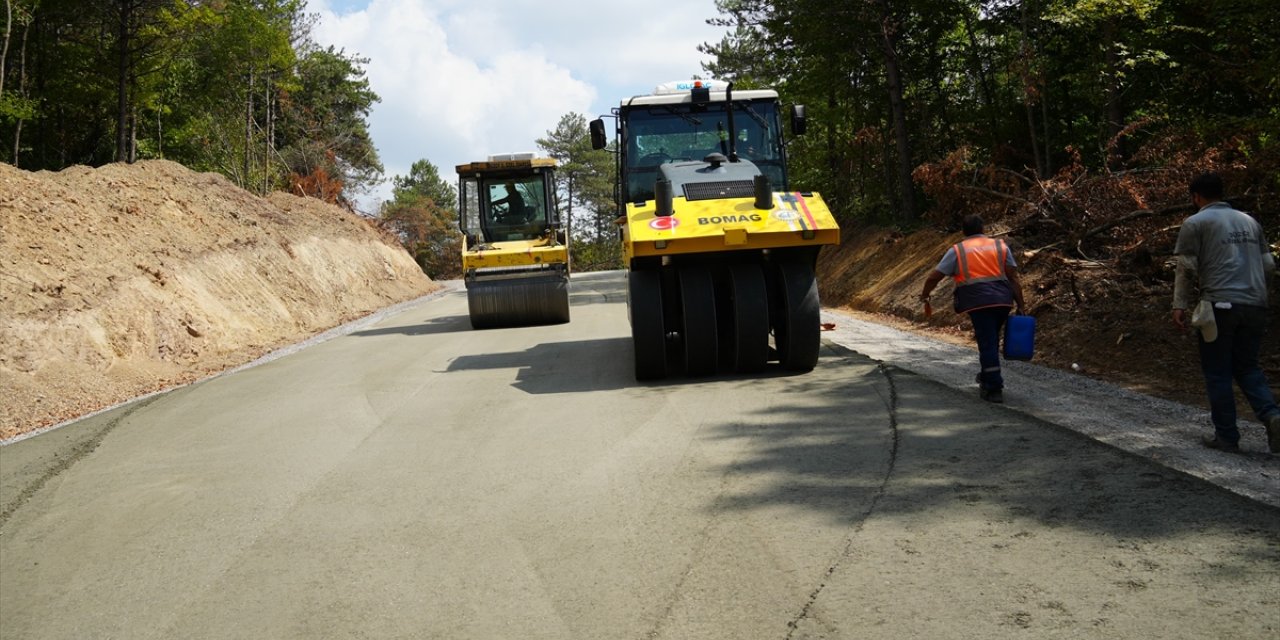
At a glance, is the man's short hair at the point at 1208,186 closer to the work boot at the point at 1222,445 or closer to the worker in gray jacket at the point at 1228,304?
the worker in gray jacket at the point at 1228,304

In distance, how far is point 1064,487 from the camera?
6.02m

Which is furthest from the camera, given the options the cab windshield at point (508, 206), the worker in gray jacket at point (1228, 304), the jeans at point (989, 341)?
the cab windshield at point (508, 206)

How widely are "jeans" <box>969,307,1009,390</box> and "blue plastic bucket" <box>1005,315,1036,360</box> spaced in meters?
0.12

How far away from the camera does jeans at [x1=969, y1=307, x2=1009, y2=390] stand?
8.76 meters

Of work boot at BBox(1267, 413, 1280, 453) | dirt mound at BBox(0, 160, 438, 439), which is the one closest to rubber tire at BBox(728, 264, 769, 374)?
work boot at BBox(1267, 413, 1280, 453)

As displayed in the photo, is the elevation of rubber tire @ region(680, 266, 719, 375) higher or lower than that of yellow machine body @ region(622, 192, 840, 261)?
lower

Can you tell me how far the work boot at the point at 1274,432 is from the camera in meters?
6.43

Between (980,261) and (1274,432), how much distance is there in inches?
122

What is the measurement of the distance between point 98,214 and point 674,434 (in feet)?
53.8

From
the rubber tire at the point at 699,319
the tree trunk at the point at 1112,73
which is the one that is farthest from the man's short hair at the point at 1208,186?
the tree trunk at the point at 1112,73

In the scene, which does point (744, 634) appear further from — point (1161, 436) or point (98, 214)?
point (98, 214)

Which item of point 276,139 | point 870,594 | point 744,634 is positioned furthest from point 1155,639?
point 276,139

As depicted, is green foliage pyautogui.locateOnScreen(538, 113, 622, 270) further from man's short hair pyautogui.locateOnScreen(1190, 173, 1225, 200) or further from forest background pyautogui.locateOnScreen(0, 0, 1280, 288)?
man's short hair pyautogui.locateOnScreen(1190, 173, 1225, 200)

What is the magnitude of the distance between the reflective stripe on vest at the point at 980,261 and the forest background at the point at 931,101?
3622mm
